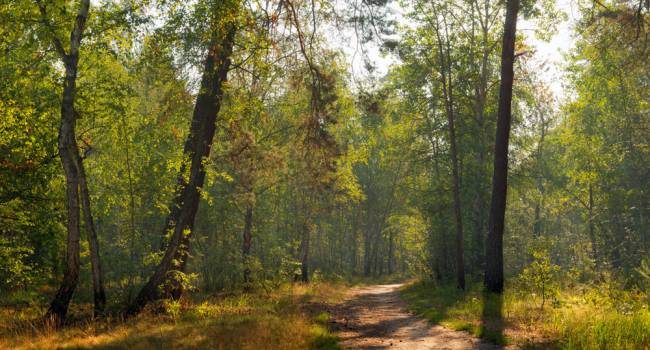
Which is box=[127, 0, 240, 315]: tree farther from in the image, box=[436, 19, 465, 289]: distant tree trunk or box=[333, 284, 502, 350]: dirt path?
box=[436, 19, 465, 289]: distant tree trunk

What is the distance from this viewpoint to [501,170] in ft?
50.7

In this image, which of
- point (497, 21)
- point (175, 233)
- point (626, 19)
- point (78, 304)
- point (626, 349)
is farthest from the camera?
point (497, 21)

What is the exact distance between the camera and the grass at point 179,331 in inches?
336

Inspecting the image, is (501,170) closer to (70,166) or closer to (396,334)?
(396,334)

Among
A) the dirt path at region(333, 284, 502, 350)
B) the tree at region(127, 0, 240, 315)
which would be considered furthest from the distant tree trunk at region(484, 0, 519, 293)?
the tree at region(127, 0, 240, 315)

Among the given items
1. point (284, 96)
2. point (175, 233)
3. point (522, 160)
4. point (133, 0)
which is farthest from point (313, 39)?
point (522, 160)

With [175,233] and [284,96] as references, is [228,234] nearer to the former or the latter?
[284,96]

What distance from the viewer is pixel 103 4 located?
14.3m

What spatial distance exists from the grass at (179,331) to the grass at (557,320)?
336cm

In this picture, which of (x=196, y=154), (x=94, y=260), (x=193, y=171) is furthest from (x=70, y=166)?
(x=196, y=154)

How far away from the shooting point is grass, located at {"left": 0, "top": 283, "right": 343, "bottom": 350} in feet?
28.0

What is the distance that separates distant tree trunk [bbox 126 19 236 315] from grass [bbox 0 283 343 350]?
606mm

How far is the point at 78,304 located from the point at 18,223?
12.5 feet

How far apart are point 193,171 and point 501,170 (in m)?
9.64
